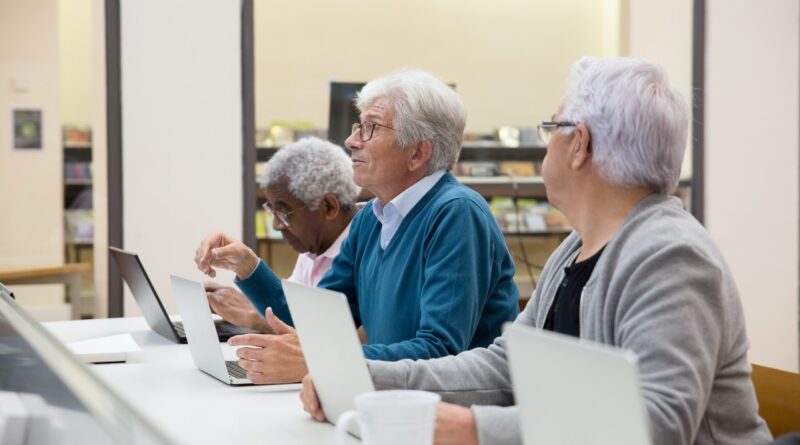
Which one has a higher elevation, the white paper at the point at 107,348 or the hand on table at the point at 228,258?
the hand on table at the point at 228,258

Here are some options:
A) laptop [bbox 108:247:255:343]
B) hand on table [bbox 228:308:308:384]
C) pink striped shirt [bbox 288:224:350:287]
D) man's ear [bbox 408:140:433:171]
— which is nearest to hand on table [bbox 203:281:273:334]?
laptop [bbox 108:247:255:343]

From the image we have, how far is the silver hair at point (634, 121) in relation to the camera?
Result: 1.62m

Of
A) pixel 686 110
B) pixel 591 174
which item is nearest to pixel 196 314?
pixel 591 174

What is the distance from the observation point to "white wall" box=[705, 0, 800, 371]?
5.64 meters

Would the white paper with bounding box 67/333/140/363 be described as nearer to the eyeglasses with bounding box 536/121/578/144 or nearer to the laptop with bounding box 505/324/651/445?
the eyeglasses with bounding box 536/121/578/144

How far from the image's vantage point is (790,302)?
5.75 m

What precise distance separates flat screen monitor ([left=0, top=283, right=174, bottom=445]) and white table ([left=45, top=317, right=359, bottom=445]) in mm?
82

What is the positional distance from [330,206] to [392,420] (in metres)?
2.07

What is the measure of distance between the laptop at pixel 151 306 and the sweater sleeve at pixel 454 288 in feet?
2.44

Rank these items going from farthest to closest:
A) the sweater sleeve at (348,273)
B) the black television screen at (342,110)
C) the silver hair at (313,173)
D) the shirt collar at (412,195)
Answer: the black television screen at (342,110)
the silver hair at (313,173)
the sweater sleeve at (348,273)
the shirt collar at (412,195)

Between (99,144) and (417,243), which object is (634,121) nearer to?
(417,243)

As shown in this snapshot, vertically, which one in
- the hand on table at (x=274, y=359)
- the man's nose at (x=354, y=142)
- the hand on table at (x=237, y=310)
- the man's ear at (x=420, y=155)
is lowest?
the hand on table at (x=237, y=310)

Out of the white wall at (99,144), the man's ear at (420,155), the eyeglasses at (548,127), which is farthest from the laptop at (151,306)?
the white wall at (99,144)

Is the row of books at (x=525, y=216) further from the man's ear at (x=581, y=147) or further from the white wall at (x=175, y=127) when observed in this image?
the man's ear at (x=581, y=147)
